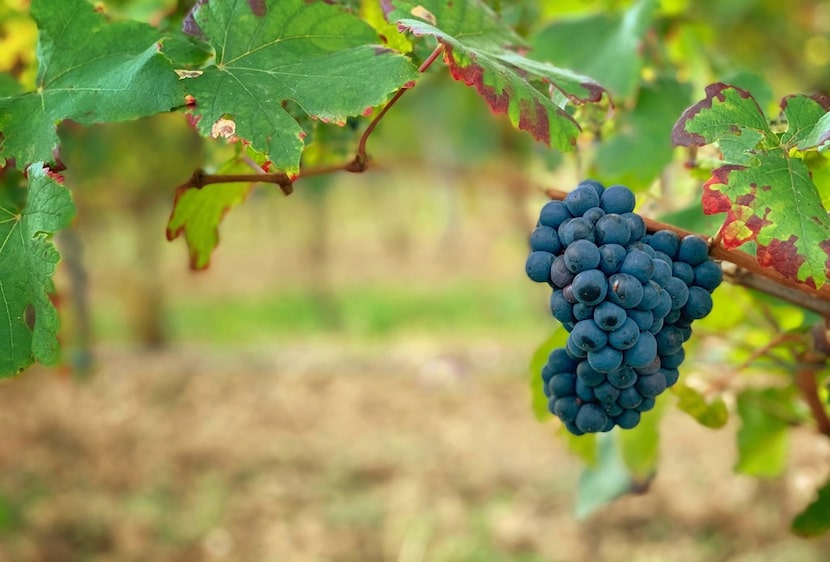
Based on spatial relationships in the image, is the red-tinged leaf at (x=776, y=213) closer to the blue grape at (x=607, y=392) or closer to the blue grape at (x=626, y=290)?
the blue grape at (x=626, y=290)

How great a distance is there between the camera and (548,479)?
3928 millimetres

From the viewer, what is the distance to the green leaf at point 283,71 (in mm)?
857

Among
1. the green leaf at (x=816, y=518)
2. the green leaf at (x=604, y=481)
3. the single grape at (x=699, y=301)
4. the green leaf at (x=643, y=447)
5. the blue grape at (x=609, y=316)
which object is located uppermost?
the blue grape at (x=609, y=316)

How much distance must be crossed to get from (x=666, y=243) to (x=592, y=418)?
22 centimetres

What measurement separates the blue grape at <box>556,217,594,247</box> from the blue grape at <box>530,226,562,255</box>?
0.01m

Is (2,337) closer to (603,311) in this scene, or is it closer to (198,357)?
(603,311)

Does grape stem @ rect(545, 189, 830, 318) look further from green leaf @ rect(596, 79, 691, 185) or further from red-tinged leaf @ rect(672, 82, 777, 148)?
green leaf @ rect(596, 79, 691, 185)

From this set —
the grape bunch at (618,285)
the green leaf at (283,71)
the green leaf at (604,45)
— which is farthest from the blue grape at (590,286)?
the green leaf at (604,45)

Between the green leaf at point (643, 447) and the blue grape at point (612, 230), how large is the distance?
84 cm

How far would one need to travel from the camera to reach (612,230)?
0.81m

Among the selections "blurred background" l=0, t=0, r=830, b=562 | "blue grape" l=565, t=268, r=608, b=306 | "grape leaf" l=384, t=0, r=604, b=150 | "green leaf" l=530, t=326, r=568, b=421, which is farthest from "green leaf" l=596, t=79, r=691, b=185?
"blue grape" l=565, t=268, r=608, b=306

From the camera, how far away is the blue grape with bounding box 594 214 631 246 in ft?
2.68

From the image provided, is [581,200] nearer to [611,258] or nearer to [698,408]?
[611,258]

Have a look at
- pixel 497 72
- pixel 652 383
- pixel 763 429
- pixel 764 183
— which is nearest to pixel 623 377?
pixel 652 383
